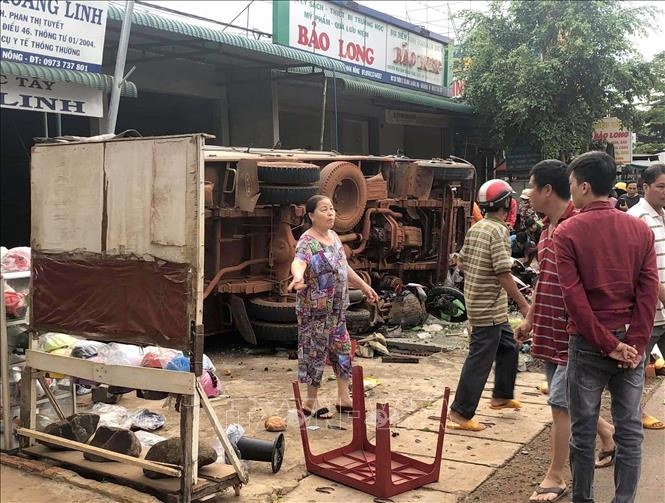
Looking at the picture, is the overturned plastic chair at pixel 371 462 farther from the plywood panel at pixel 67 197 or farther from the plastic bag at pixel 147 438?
the plywood panel at pixel 67 197

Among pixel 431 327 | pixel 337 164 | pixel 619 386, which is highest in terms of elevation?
pixel 337 164

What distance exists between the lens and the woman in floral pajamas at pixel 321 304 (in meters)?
4.98

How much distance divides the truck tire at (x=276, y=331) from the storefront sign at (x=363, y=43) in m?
6.53

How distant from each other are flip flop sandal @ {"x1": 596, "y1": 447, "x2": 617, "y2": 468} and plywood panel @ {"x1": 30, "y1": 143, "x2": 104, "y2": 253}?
3.27 m

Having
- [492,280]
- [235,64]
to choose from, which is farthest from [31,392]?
[235,64]

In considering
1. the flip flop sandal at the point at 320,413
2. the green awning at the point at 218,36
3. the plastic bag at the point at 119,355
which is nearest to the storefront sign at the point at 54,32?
the green awning at the point at 218,36

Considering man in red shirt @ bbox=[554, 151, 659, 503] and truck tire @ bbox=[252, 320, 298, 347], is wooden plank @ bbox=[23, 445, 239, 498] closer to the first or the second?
man in red shirt @ bbox=[554, 151, 659, 503]

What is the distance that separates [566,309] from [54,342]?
3.39 meters

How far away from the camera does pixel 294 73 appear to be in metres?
12.7

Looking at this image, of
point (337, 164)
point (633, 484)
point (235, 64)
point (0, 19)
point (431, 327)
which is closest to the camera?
point (633, 484)

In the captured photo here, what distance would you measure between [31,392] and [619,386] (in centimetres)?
330

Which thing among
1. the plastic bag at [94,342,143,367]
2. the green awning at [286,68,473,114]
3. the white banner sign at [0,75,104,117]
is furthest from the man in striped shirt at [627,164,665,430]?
the green awning at [286,68,473,114]

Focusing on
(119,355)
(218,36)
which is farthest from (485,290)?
(218,36)

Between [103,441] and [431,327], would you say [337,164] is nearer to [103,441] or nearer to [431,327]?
[431,327]
